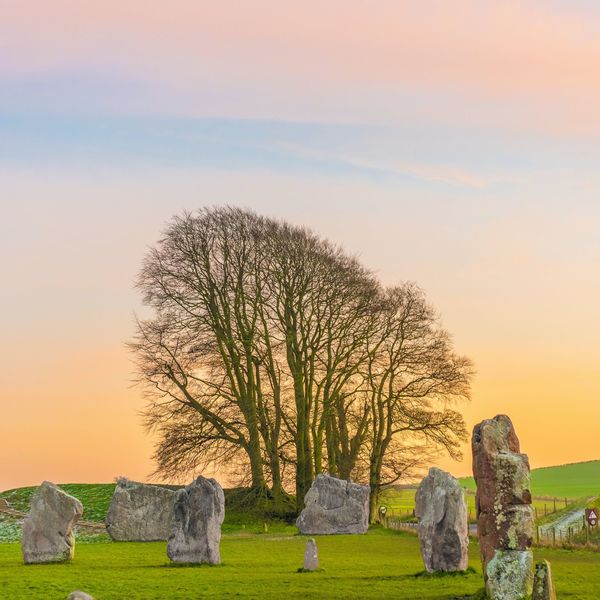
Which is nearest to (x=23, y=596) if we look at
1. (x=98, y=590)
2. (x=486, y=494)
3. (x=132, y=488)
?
(x=98, y=590)

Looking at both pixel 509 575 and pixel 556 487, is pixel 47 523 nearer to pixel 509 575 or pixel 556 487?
pixel 509 575

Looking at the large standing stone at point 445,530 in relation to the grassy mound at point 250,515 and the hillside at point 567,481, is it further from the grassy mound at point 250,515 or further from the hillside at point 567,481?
the hillside at point 567,481

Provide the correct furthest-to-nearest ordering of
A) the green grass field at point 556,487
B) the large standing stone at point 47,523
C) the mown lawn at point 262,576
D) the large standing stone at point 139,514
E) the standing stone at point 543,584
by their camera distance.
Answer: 1. the green grass field at point 556,487
2. the large standing stone at point 139,514
3. the large standing stone at point 47,523
4. the mown lawn at point 262,576
5. the standing stone at point 543,584

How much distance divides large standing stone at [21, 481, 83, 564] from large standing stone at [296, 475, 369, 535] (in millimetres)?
15921

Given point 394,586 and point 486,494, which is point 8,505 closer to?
point 394,586

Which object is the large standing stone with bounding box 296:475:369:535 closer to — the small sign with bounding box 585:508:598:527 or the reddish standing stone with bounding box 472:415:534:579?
the small sign with bounding box 585:508:598:527

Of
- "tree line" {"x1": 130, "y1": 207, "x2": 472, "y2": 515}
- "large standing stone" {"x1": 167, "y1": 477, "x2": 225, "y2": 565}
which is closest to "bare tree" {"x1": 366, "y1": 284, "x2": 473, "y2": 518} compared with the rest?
"tree line" {"x1": 130, "y1": 207, "x2": 472, "y2": 515}

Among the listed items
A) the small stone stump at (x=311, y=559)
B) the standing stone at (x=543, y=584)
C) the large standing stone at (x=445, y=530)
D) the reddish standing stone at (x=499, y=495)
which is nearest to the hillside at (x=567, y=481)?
the small stone stump at (x=311, y=559)

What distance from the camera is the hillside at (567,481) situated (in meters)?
83.0

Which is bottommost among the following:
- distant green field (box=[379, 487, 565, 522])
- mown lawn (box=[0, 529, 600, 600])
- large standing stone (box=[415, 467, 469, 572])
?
mown lawn (box=[0, 529, 600, 600])

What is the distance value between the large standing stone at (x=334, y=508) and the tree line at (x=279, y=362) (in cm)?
577

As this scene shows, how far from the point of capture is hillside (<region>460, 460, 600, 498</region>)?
272 ft

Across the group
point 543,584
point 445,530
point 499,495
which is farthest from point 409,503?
point 543,584

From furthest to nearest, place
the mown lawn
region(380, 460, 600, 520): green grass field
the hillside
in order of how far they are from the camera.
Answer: the hillside → region(380, 460, 600, 520): green grass field → the mown lawn
